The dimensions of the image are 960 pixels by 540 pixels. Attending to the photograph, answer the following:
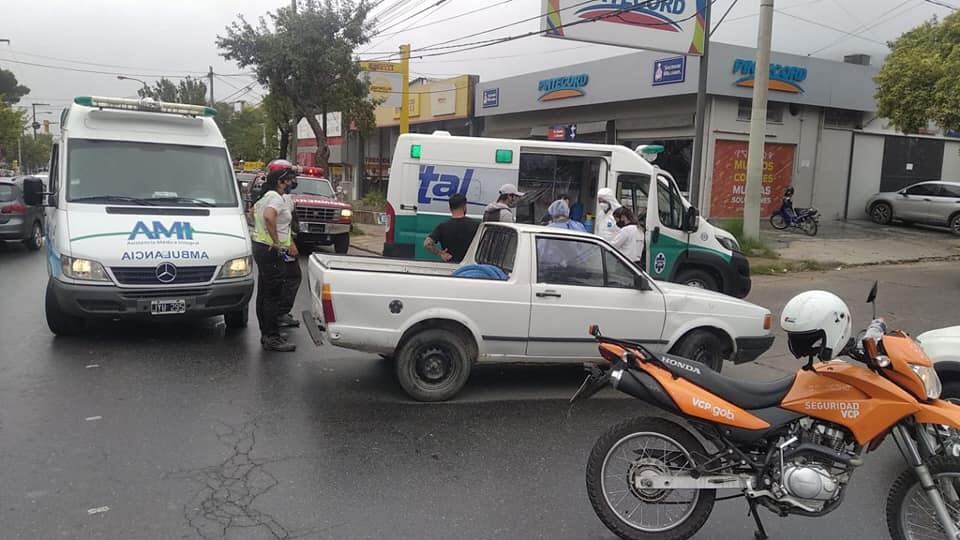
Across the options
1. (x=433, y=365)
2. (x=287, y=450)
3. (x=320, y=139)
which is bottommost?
(x=287, y=450)

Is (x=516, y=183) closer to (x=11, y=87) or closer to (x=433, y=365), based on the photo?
(x=433, y=365)

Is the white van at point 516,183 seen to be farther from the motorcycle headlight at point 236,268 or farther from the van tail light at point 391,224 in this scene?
the motorcycle headlight at point 236,268

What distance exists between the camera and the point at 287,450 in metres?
4.80

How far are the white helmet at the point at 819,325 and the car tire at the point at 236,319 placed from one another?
6.12 m

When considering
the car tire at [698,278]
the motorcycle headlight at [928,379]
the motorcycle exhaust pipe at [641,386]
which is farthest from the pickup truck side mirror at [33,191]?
the motorcycle headlight at [928,379]

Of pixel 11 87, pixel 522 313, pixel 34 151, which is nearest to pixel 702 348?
pixel 522 313

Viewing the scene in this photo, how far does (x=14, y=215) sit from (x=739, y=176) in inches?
732

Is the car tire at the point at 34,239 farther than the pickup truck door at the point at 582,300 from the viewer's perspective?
Yes

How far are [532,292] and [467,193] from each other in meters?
4.31

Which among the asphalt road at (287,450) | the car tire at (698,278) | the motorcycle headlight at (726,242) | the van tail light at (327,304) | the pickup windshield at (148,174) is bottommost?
the asphalt road at (287,450)

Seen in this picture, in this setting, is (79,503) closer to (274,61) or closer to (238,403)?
(238,403)

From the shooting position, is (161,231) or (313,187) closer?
(161,231)

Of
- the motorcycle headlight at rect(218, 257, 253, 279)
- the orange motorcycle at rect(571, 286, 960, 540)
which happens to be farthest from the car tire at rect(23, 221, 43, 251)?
the orange motorcycle at rect(571, 286, 960, 540)

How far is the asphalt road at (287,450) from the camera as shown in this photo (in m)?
3.88
